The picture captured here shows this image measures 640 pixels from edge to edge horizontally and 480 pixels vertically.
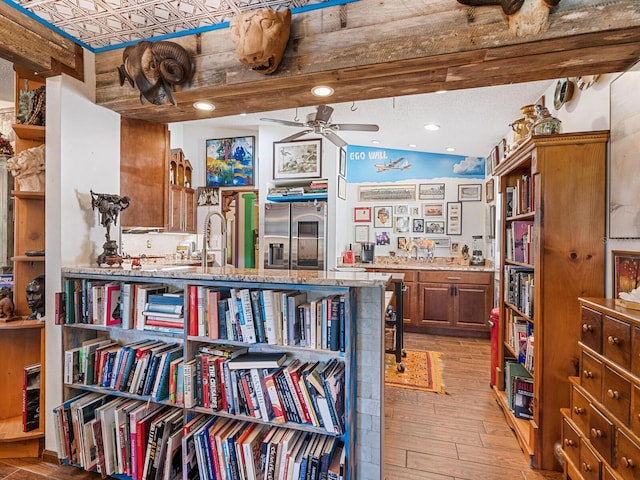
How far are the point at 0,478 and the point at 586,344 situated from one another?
3.15m

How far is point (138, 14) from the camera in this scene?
1772 mm

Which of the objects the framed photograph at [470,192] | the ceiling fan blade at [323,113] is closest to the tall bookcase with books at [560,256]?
the ceiling fan blade at [323,113]

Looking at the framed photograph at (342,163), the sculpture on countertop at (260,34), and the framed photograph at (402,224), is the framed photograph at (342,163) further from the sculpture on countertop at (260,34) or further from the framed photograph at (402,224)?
the sculpture on countertop at (260,34)

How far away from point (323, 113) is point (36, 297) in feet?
8.39

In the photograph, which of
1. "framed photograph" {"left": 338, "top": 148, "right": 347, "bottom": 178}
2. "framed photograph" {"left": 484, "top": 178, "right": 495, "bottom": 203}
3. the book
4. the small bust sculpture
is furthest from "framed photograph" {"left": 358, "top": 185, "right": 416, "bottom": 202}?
the small bust sculpture

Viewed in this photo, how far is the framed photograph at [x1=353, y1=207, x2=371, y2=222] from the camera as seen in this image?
562cm

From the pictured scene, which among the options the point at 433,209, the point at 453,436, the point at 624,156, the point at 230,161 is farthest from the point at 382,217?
the point at 624,156

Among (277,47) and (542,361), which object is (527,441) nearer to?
(542,361)

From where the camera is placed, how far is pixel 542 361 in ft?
6.49

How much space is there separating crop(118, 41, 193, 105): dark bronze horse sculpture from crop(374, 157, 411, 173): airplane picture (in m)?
4.05

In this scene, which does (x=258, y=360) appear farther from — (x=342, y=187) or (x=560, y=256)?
(x=342, y=187)

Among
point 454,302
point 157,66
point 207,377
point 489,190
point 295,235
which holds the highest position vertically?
point 157,66

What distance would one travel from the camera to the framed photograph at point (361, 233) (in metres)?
5.64

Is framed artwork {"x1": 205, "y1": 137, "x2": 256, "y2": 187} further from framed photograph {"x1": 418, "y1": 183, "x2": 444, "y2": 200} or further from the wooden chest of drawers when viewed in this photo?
the wooden chest of drawers
